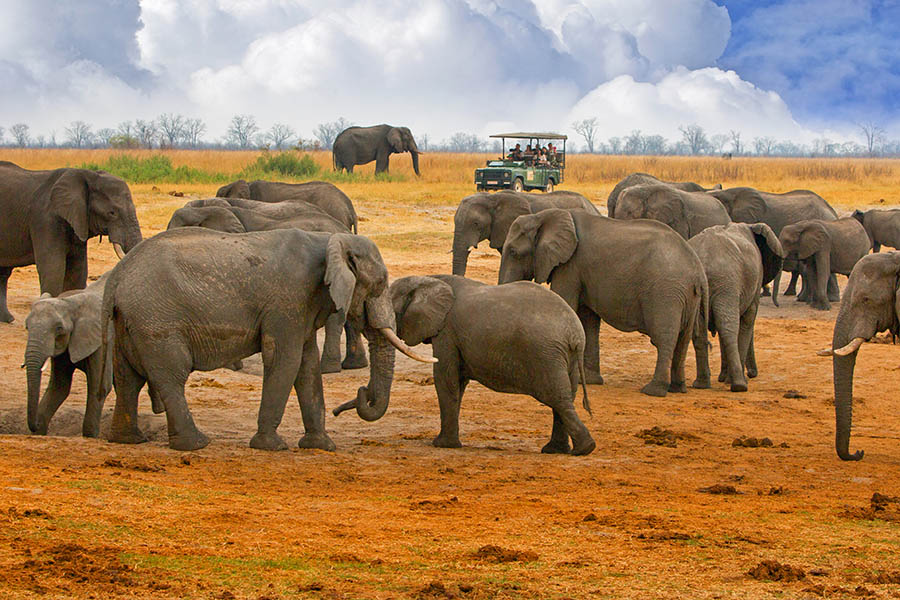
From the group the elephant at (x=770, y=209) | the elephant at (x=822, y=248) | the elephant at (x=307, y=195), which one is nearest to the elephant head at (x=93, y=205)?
the elephant at (x=307, y=195)

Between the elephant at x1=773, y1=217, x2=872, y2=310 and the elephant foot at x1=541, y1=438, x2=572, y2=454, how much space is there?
11.2m

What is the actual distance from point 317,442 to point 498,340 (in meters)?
1.55

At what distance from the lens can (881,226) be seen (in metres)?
21.7

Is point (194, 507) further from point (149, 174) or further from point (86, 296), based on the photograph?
point (149, 174)

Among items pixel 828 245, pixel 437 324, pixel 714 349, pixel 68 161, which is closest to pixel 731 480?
pixel 437 324

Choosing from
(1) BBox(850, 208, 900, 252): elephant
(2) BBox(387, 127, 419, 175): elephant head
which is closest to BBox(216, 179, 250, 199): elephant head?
(1) BBox(850, 208, 900, 252): elephant

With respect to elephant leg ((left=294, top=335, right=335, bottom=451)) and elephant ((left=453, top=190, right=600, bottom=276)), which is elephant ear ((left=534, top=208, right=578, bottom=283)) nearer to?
elephant leg ((left=294, top=335, right=335, bottom=451))

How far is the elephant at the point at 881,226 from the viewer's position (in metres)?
21.5

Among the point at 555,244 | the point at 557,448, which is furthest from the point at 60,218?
the point at 557,448

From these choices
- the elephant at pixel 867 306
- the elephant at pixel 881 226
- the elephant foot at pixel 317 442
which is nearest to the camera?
the elephant at pixel 867 306

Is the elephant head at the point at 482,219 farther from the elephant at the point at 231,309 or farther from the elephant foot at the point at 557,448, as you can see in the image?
the elephant at the point at 231,309

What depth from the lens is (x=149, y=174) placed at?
1419 inches

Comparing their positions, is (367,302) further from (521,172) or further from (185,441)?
(521,172)

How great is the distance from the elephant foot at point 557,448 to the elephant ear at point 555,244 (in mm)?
3633
